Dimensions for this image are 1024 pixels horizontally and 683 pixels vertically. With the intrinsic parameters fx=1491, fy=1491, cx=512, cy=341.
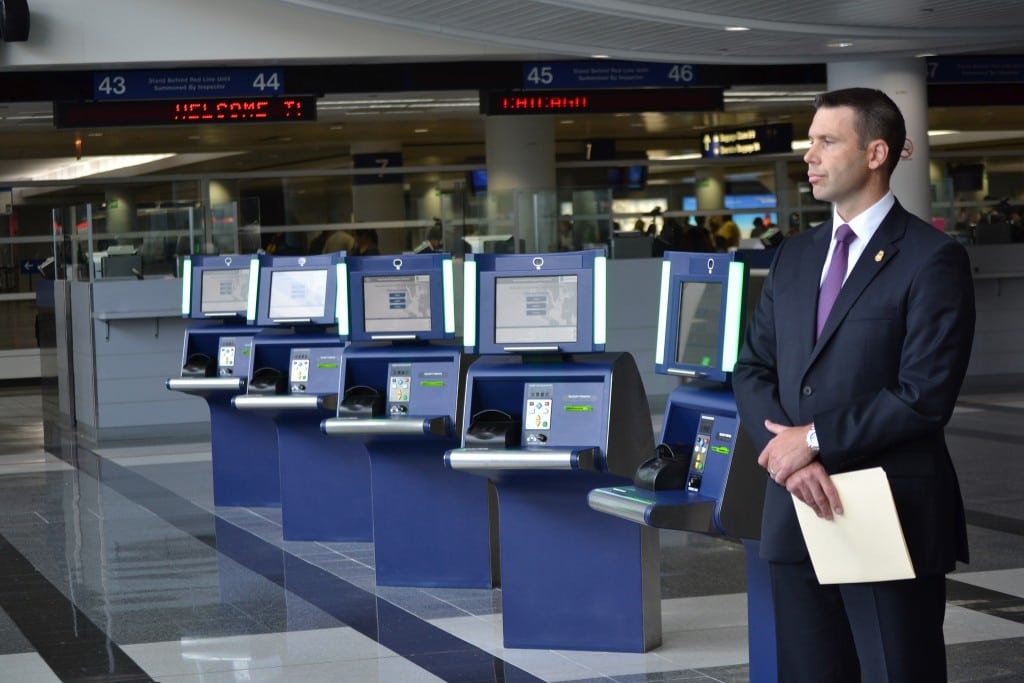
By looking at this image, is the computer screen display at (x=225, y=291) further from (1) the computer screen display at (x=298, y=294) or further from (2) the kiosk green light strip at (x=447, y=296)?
(2) the kiosk green light strip at (x=447, y=296)

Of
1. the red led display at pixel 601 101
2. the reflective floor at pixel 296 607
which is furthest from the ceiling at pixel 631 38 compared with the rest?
the reflective floor at pixel 296 607

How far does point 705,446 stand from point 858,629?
1576mm

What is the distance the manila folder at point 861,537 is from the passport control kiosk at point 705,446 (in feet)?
4.52

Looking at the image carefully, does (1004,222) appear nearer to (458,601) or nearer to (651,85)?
(651,85)

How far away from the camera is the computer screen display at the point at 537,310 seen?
17.8 ft

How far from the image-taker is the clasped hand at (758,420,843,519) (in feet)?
9.29

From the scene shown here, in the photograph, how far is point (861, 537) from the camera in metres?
2.80

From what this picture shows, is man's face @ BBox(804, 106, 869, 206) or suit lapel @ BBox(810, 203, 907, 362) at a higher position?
man's face @ BBox(804, 106, 869, 206)

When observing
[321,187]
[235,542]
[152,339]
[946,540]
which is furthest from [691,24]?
[321,187]

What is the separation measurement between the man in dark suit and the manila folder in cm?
3

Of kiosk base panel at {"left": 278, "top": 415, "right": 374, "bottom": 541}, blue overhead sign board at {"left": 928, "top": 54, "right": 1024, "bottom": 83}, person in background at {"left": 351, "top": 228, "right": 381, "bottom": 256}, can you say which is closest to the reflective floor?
kiosk base panel at {"left": 278, "top": 415, "right": 374, "bottom": 541}

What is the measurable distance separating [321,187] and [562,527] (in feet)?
47.8

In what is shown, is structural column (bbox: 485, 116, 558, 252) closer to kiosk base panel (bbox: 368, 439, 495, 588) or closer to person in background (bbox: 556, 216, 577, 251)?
person in background (bbox: 556, 216, 577, 251)

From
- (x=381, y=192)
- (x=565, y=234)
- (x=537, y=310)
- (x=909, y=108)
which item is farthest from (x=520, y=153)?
(x=537, y=310)
